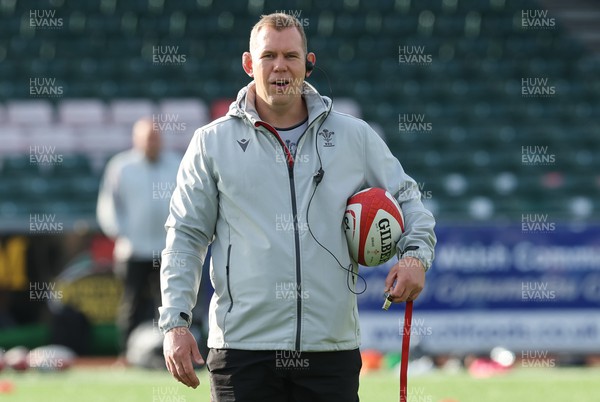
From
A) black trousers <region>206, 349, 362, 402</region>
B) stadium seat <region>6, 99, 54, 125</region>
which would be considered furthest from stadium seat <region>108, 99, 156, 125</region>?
black trousers <region>206, 349, 362, 402</region>

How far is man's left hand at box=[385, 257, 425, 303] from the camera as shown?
423cm

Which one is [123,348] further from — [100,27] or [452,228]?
[100,27]

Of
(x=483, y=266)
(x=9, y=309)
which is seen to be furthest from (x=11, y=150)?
(x=483, y=266)

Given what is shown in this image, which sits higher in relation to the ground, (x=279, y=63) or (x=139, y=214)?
(x=279, y=63)

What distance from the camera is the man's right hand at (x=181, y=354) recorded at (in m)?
4.20

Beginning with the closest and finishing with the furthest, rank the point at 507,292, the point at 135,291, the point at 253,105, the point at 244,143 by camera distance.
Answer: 1. the point at 244,143
2. the point at 253,105
3. the point at 135,291
4. the point at 507,292

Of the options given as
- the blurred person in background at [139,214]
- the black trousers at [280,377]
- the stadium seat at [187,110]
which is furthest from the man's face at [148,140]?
the black trousers at [280,377]

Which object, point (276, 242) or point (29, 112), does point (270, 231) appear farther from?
point (29, 112)

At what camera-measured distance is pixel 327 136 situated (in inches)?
176

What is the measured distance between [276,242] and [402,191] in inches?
23.5

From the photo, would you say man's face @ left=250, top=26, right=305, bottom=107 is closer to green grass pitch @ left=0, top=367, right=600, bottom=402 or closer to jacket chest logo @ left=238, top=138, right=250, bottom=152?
jacket chest logo @ left=238, top=138, right=250, bottom=152

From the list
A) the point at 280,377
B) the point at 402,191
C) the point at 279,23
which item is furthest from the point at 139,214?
the point at 280,377

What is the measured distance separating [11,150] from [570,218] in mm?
8163

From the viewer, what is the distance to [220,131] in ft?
14.6
